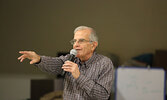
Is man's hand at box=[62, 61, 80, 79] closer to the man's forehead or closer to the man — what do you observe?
the man

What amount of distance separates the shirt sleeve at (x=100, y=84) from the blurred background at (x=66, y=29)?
7.56ft

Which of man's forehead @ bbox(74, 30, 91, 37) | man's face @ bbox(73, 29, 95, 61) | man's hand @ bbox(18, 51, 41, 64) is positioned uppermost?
man's forehead @ bbox(74, 30, 91, 37)

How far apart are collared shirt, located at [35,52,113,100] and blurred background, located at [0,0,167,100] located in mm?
2211

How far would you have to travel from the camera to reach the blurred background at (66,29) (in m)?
3.57

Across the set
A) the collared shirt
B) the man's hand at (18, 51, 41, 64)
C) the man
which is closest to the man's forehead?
the man

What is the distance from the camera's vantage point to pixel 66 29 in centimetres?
376

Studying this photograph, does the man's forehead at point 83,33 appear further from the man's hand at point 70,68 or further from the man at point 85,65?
the man's hand at point 70,68

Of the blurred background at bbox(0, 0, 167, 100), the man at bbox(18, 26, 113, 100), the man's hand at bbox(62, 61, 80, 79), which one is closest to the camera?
the man's hand at bbox(62, 61, 80, 79)

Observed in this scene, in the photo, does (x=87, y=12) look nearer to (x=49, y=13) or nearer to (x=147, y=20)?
(x=49, y=13)

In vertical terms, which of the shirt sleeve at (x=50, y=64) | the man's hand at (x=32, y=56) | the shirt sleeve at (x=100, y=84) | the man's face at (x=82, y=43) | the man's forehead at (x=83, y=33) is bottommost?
the shirt sleeve at (x=100, y=84)

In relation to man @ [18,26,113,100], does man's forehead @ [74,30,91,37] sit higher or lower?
higher

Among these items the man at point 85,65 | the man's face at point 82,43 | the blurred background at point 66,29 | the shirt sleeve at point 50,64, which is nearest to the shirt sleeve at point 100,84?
the man at point 85,65

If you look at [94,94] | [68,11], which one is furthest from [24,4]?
[94,94]

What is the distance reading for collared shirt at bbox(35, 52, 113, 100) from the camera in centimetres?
117
